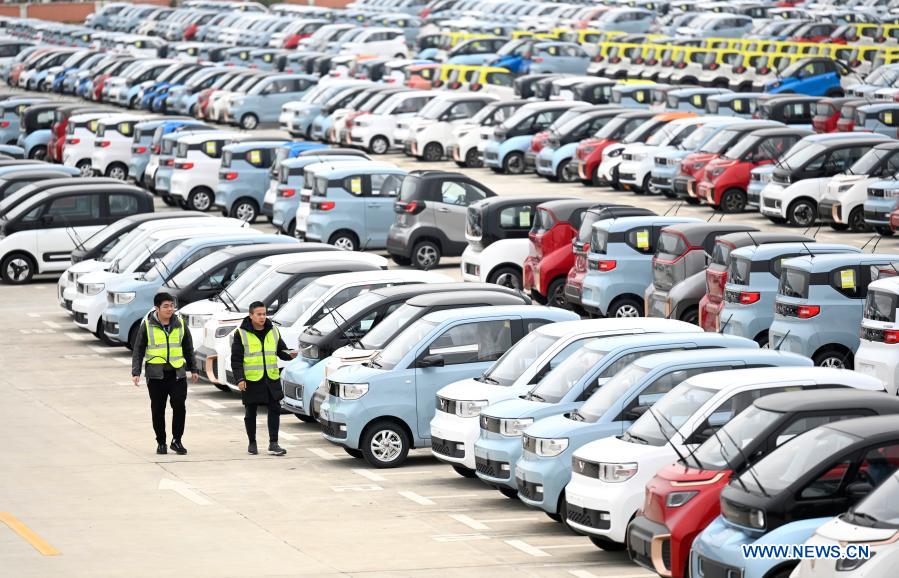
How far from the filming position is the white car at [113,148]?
44062mm

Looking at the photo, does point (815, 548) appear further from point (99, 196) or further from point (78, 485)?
point (99, 196)

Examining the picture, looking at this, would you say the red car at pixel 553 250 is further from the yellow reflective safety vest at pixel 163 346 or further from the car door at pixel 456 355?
the yellow reflective safety vest at pixel 163 346

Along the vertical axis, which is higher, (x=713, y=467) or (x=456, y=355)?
(x=456, y=355)

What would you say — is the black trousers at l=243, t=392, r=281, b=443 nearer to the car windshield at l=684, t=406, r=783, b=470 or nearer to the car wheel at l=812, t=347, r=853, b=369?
the car wheel at l=812, t=347, r=853, b=369

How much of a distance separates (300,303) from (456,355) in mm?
4000

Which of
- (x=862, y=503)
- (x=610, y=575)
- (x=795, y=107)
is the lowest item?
(x=610, y=575)

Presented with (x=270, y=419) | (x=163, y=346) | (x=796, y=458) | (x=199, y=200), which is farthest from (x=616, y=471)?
(x=199, y=200)

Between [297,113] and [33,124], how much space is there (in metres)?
7.09

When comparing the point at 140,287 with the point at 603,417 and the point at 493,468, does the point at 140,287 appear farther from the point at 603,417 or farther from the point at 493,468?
the point at 603,417

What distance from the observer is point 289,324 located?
72.6 ft

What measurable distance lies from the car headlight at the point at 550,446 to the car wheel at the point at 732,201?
2057 cm

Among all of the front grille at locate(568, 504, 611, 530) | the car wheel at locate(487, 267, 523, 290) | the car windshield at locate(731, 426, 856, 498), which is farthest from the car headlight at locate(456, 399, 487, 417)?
the car wheel at locate(487, 267, 523, 290)

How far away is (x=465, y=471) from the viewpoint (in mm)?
18109

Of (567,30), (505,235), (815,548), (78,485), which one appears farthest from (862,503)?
(567,30)
